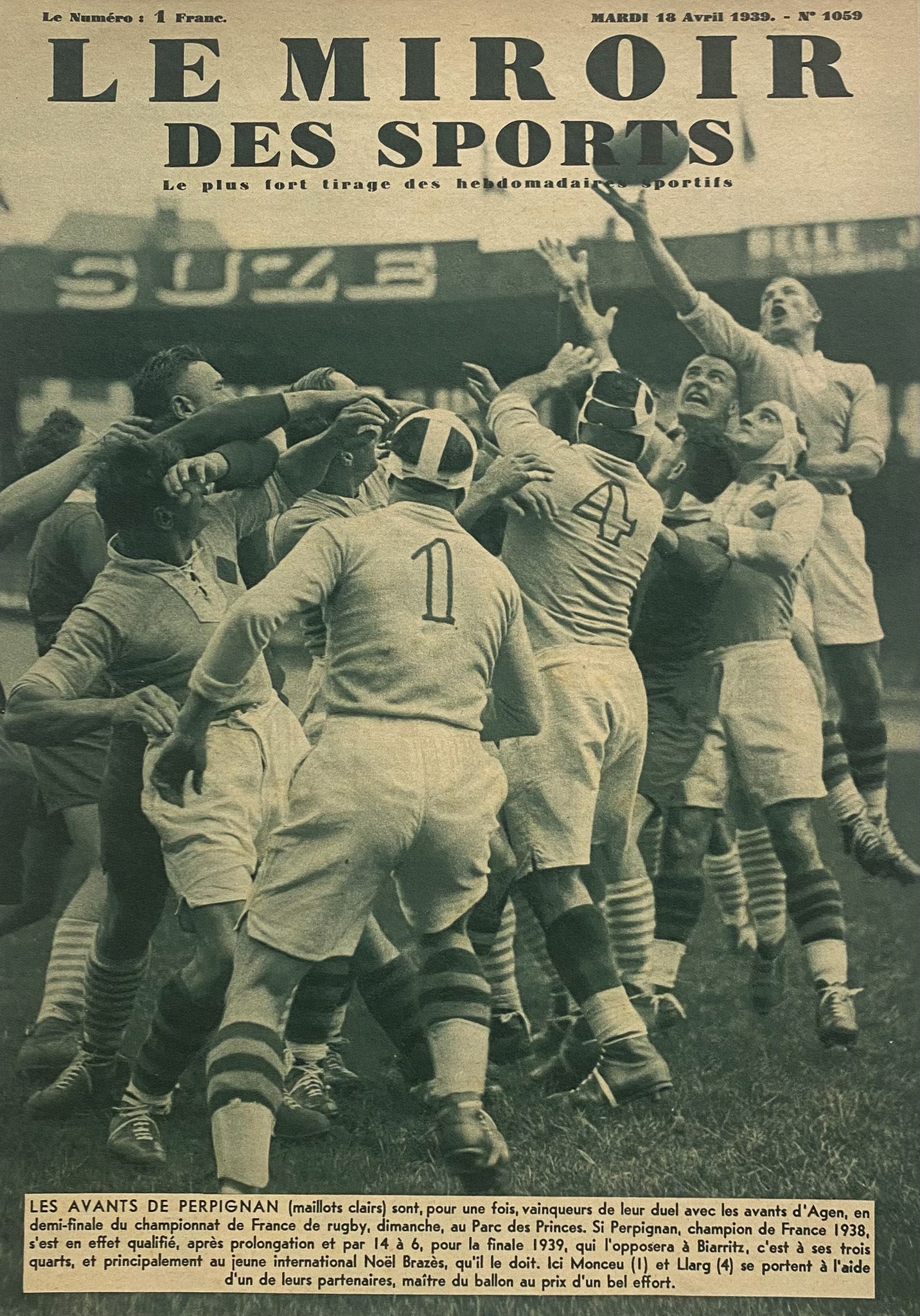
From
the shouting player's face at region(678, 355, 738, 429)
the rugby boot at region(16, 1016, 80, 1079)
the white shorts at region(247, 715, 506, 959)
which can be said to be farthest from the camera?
the shouting player's face at region(678, 355, 738, 429)

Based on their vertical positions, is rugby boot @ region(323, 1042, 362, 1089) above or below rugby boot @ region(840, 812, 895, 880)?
below

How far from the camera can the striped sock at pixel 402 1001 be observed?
5.26 meters

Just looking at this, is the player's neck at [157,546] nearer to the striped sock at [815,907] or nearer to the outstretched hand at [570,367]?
the outstretched hand at [570,367]

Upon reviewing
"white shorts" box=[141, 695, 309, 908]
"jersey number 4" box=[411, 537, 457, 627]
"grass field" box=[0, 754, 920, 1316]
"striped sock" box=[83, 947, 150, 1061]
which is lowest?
"grass field" box=[0, 754, 920, 1316]

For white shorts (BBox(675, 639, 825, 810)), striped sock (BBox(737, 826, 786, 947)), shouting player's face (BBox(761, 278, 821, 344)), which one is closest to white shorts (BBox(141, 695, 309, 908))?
white shorts (BBox(675, 639, 825, 810))

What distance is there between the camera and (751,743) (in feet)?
18.5

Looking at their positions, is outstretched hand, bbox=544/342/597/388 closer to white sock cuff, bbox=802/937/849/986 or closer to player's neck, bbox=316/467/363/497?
player's neck, bbox=316/467/363/497

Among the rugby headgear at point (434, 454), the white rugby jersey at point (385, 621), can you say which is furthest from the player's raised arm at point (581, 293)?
the white rugby jersey at point (385, 621)

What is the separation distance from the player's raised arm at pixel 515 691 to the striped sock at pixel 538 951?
66 centimetres

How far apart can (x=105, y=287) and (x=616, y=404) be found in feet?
7.43

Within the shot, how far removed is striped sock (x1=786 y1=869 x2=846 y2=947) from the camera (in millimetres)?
5562

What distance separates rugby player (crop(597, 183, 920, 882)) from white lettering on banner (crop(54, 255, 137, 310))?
A: 7.07 ft

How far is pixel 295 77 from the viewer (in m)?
5.87

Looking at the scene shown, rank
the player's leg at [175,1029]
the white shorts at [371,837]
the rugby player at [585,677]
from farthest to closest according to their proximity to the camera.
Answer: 1. the rugby player at [585,677]
2. the player's leg at [175,1029]
3. the white shorts at [371,837]
